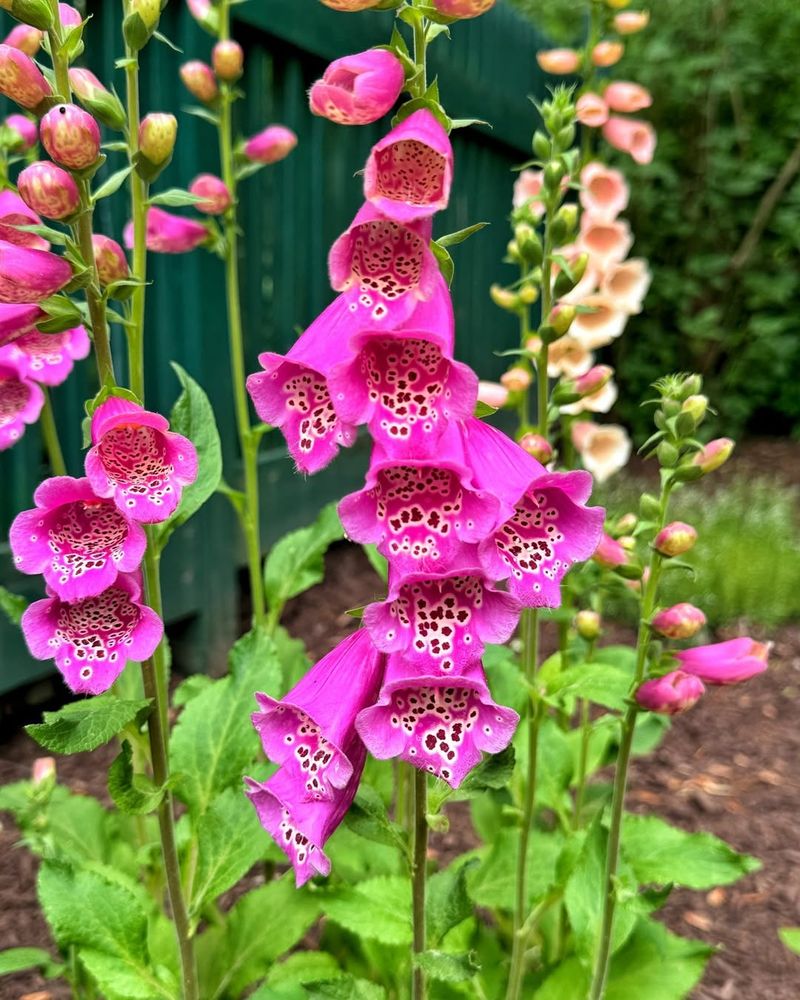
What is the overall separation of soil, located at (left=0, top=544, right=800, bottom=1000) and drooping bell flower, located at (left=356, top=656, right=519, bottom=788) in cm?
120

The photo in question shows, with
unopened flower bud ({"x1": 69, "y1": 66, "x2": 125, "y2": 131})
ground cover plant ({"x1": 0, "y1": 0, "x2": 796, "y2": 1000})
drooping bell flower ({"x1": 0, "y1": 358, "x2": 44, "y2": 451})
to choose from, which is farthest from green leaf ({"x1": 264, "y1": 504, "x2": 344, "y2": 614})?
unopened flower bud ({"x1": 69, "y1": 66, "x2": 125, "y2": 131})

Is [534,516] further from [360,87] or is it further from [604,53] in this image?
[604,53]

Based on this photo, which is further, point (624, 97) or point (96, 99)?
point (624, 97)

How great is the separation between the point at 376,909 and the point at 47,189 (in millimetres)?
962

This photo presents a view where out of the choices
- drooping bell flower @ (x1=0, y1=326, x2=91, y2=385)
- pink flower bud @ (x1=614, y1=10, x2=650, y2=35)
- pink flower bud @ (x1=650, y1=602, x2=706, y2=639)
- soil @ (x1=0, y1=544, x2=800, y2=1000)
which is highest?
pink flower bud @ (x1=614, y1=10, x2=650, y2=35)

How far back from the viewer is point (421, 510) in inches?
32.4

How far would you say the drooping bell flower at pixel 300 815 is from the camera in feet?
2.92

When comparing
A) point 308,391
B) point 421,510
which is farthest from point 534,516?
point 308,391

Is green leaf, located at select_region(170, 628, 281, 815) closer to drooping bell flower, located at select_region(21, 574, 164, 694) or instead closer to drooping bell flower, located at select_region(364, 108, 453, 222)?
drooping bell flower, located at select_region(21, 574, 164, 694)

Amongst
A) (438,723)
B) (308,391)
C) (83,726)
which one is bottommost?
(83,726)

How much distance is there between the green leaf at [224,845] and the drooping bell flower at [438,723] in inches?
18.7

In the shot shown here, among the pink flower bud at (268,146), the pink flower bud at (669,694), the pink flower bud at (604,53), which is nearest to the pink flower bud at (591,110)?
the pink flower bud at (604,53)

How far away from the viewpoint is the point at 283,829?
0.91m

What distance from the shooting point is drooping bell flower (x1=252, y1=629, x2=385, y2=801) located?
0.88 m
